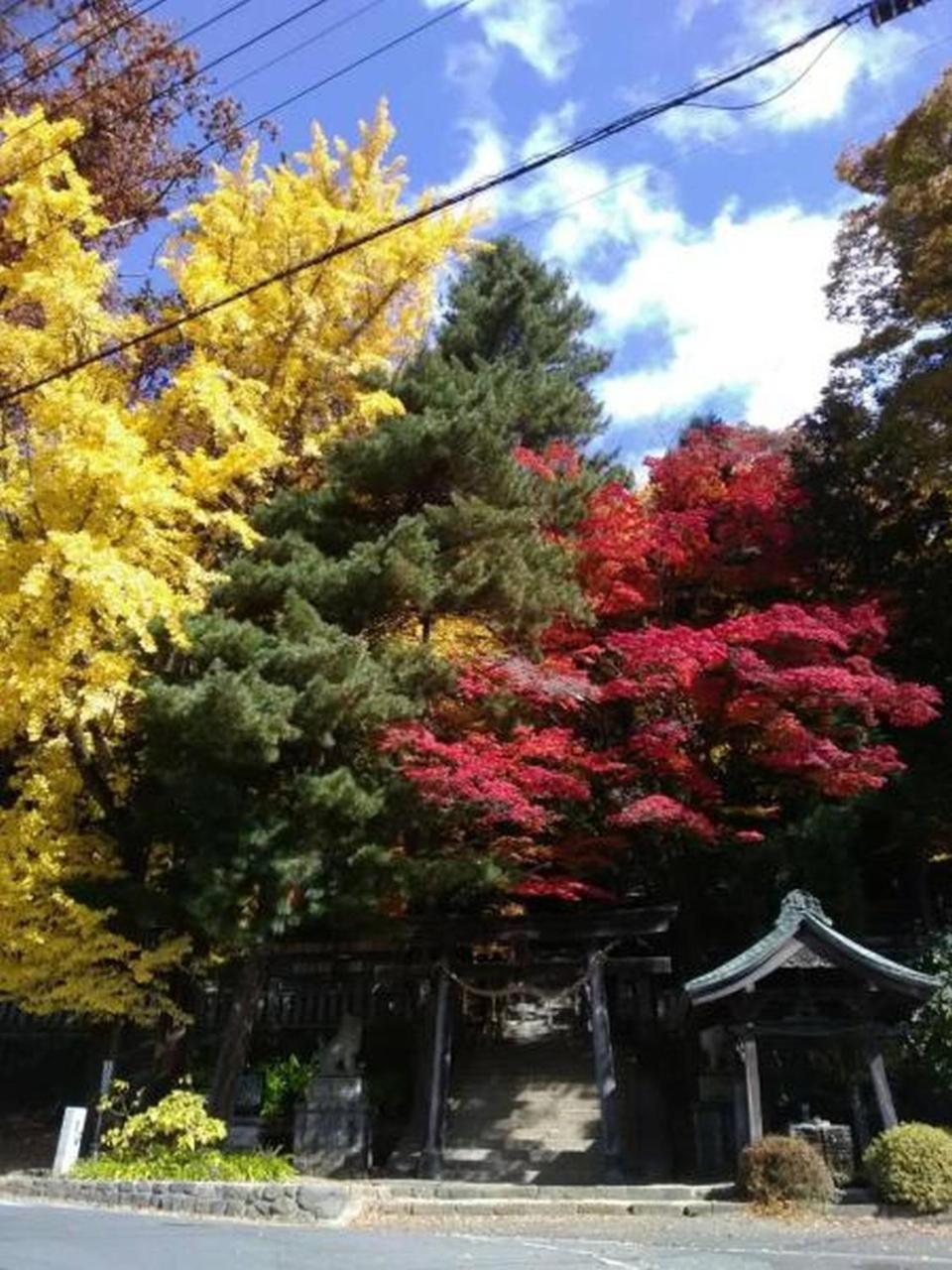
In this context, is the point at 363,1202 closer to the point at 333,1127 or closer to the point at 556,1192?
the point at 556,1192

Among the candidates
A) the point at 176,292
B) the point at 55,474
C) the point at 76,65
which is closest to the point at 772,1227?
the point at 55,474

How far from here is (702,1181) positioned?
1418 cm

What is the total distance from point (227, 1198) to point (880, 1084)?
24.8 ft

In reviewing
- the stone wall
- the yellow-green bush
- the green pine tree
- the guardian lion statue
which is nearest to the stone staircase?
the guardian lion statue

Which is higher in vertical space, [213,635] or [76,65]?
[76,65]

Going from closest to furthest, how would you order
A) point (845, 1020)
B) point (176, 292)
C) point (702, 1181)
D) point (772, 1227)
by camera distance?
point (772, 1227) → point (845, 1020) → point (702, 1181) → point (176, 292)

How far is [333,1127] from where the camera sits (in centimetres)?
1550

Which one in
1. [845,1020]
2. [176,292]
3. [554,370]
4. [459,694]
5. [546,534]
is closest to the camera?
[845,1020]

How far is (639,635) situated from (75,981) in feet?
31.3

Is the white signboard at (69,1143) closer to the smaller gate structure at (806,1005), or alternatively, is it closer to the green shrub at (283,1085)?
the green shrub at (283,1085)

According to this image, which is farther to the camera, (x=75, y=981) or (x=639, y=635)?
(x=639, y=635)

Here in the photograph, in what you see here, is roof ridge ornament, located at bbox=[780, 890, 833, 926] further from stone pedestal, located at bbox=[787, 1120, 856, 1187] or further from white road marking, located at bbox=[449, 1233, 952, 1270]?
white road marking, located at bbox=[449, 1233, 952, 1270]

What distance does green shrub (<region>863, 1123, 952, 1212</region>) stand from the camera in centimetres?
1118

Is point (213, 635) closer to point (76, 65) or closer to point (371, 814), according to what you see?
point (371, 814)
